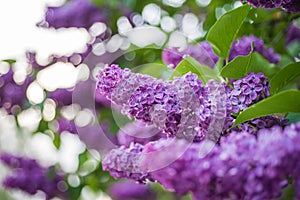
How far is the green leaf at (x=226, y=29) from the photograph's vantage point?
1.12m

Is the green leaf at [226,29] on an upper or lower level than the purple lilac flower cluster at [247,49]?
upper

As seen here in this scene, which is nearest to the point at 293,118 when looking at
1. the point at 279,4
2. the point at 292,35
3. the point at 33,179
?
the point at 279,4

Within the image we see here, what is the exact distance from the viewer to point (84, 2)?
85.4 inches

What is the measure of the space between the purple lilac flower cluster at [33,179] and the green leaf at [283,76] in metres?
1.19

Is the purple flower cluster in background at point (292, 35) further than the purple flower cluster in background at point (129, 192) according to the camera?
No

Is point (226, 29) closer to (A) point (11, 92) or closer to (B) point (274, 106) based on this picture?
(B) point (274, 106)

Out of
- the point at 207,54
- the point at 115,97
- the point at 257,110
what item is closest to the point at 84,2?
the point at 207,54

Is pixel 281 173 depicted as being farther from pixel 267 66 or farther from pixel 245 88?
pixel 267 66

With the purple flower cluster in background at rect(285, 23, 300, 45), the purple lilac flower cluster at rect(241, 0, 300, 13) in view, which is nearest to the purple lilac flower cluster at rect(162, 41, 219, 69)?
the purple lilac flower cluster at rect(241, 0, 300, 13)

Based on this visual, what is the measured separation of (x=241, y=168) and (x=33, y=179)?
1.50m

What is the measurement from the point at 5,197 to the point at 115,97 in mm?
2252

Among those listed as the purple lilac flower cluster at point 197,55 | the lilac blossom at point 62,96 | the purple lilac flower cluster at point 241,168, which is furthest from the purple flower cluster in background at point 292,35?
the purple lilac flower cluster at point 241,168

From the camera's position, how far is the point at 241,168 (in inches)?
30.3

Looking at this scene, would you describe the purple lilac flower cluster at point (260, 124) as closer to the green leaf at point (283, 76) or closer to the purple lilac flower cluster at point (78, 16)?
the green leaf at point (283, 76)
